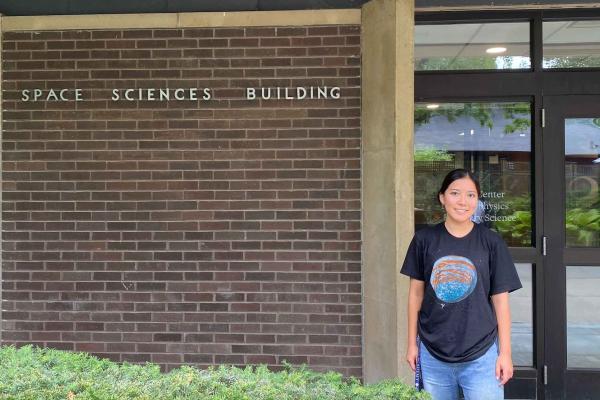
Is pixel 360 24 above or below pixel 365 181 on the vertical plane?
above

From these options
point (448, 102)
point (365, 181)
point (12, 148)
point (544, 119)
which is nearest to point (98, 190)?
point (12, 148)

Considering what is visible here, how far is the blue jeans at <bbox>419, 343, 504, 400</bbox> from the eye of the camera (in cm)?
281

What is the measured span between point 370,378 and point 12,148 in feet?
11.8

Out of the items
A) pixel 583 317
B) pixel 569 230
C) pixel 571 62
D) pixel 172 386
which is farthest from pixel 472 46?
pixel 172 386

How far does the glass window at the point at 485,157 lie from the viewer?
492 centimetres

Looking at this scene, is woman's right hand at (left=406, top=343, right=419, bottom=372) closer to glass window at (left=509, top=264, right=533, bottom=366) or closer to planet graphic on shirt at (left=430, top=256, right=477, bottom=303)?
planet graphic on shirt at (left=430, top=256, right=477, bottom=303)

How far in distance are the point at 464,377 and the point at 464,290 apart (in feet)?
1.44

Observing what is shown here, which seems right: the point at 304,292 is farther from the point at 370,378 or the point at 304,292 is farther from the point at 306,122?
the point at 306,122

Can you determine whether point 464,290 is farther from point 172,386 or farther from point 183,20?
point 183,20

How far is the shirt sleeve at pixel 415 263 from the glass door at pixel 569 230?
2301 millimetres

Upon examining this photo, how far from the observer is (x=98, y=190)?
4918 millimetres

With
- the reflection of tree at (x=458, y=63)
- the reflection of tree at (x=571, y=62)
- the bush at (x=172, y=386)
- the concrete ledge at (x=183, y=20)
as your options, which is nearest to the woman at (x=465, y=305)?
the bush at (x=172, y=386)

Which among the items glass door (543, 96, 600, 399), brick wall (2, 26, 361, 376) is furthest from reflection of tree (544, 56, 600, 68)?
brick wall (2, 26, 361, 376)

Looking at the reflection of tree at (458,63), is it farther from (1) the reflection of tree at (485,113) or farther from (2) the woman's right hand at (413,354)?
(2) the woman's right hand at (413,354)
